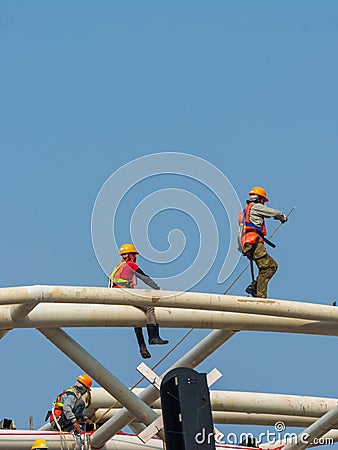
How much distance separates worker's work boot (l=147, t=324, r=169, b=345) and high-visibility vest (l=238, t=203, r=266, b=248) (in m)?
3.46

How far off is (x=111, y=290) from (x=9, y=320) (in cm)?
193

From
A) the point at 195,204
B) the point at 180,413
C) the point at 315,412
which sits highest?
the point at 315,412

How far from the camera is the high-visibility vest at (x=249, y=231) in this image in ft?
82.8

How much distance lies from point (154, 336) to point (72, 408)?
450cm

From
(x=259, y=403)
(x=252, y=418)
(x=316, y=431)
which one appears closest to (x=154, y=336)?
(x=316, y=431)

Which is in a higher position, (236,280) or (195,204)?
(236,280)

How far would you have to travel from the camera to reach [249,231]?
25359 mm

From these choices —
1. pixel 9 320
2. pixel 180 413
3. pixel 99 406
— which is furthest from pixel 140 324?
pixel 180 413

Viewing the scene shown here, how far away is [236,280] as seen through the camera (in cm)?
2480

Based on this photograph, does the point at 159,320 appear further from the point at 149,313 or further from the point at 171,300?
the point at 171,300

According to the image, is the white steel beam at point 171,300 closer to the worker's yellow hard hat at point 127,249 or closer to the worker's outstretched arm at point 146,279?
the worker's outstretched arm at point 146,279

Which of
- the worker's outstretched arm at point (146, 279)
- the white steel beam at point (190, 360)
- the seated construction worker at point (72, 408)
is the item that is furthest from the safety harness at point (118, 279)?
the seated construction worker at point (72, 408)

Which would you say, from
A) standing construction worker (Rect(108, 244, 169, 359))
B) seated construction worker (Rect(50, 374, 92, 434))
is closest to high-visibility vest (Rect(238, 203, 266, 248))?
standing construction worker (Rect(108, 244, 169, 359))

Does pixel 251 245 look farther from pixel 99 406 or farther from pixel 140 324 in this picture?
pixel 99 406
